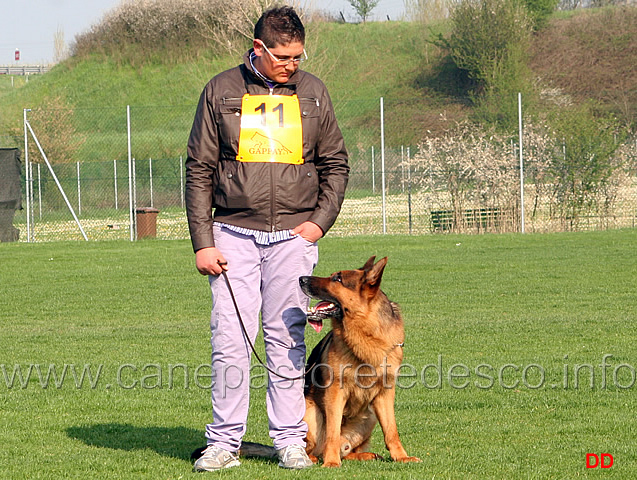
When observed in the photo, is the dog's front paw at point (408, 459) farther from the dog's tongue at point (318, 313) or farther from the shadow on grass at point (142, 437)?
the shadow on grass at point (142, 437)

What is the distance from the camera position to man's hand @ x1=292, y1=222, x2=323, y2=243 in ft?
14.1

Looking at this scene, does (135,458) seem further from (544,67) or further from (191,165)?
(544,67)

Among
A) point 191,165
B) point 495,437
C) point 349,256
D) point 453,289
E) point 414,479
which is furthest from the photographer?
point 349,256

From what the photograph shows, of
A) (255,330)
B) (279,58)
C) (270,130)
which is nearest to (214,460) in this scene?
(255,330)

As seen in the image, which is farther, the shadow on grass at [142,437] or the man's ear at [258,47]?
the shadow on grass at [142,437]

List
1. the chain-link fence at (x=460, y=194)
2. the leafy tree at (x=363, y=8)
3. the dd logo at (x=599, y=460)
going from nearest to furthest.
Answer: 1. the dd logo at (x=599, y=460)
2. the chain-link fence at (x=460, y=194)
3. the leafy tree at (x=363, y=8)

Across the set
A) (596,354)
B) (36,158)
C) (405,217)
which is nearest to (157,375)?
(596,354)

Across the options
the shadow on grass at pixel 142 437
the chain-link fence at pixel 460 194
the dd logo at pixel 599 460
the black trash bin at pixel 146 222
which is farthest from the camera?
the black trash bin at pixel 146 222

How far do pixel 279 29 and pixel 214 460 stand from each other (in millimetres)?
2145

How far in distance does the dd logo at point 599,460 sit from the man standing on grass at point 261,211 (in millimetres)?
1389

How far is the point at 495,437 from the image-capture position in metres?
4.75

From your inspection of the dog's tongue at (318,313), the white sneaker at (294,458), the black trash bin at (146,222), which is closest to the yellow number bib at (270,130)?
the dog's tongue at (318,313)

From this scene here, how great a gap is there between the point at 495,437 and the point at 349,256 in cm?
1074

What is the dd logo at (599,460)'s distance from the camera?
4.10 m
